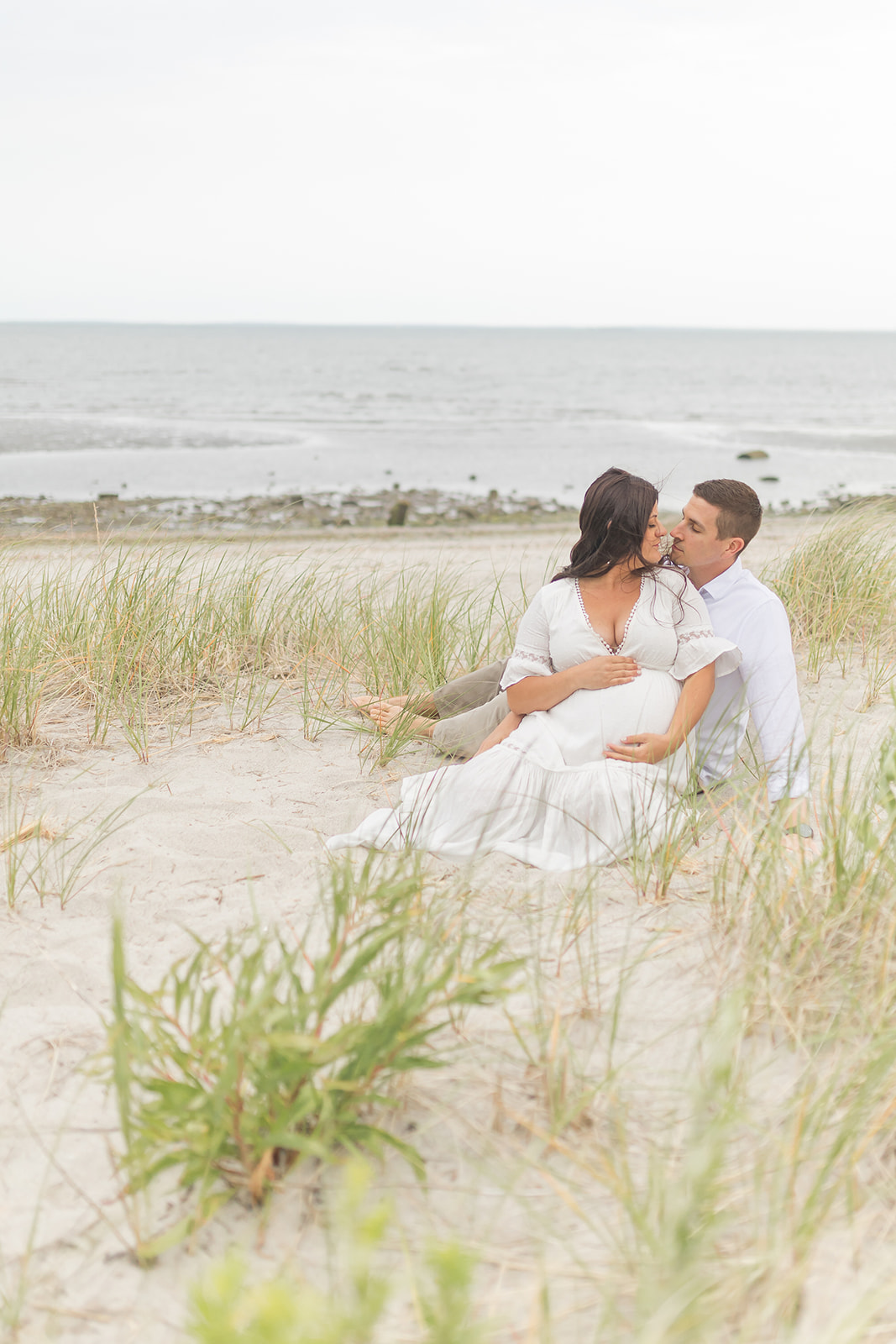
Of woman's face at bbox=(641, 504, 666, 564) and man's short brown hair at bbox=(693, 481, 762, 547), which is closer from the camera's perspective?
woman's face at bbox=(641, 504, 666, 564)

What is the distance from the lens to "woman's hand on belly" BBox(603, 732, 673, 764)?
11.4 ft

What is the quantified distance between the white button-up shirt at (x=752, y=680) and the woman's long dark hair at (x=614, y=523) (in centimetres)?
59

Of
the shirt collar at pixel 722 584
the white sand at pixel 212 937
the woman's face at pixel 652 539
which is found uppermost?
the woman's face at pixel 652 539

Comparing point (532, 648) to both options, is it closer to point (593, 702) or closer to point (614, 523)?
point (593, 702)

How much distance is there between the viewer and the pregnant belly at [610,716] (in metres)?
3.53

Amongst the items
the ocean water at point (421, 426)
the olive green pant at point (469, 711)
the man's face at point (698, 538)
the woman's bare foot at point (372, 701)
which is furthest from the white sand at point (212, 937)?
the ocean water at point (421, 426)

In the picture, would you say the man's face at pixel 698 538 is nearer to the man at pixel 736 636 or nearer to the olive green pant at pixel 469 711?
the man at pixel 736 636

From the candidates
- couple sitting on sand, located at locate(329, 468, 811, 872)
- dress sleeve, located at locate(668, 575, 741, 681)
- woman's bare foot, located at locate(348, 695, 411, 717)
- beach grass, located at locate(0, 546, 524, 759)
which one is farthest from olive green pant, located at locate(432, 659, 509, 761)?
dress sleeve, located at locate(668, 575, 741, 681)

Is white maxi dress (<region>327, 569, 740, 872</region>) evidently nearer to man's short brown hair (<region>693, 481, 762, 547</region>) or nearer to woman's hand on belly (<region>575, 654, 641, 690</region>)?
woman's hand on belly (<region>575, 654, 641, 690</region>)

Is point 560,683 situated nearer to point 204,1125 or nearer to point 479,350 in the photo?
point 204,1125

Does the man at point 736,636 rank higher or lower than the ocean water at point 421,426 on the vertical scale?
lower

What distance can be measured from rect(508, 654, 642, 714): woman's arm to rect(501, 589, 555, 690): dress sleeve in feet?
0.09

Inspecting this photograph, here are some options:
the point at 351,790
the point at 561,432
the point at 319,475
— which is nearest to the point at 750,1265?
the point at 351,790

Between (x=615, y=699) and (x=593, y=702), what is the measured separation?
77mm
